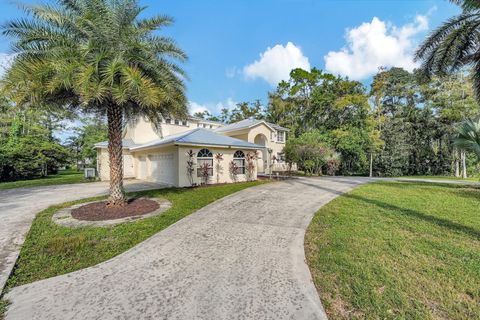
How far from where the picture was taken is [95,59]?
6879 mm

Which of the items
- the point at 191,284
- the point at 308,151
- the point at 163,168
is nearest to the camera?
the point at 191,284

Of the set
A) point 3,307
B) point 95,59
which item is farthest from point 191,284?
point 95,59

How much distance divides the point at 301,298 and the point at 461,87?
30.1 m

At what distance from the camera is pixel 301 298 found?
3117 mm

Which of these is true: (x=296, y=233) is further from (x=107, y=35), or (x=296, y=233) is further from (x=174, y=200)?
(x=107, y=35)

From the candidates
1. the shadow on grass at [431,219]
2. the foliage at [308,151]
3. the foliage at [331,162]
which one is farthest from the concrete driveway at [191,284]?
the foliage at [331,162]

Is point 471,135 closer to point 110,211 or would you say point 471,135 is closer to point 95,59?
point 95,59

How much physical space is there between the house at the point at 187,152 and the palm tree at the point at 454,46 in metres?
11.3

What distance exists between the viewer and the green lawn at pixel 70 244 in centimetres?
398

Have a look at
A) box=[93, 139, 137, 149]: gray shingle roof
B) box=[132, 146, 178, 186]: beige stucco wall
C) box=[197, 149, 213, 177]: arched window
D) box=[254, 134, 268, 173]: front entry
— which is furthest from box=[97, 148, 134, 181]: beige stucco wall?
box=[254, 134, 268, 173]: front entry

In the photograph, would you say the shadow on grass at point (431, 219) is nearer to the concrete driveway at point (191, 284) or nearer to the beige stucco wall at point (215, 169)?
the concrete driveway at point (191, 284)

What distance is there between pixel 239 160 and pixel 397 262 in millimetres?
13146

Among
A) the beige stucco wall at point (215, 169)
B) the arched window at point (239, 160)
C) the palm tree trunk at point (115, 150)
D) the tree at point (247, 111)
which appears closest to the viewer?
the palm tree trunk at point (115, 150)

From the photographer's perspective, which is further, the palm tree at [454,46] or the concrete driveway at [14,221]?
the palm tree at [454,46]
